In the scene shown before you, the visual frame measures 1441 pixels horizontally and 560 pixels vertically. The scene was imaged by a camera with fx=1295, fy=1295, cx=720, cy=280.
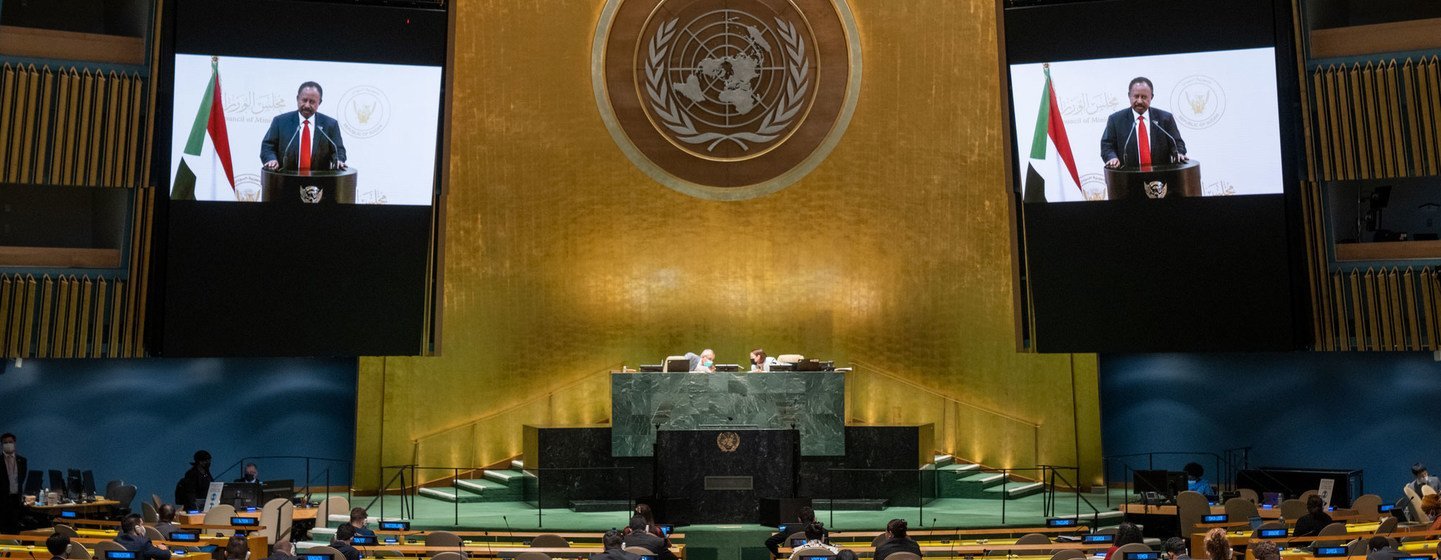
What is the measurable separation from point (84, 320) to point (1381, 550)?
45.6 feet

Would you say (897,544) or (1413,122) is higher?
(1413,122)

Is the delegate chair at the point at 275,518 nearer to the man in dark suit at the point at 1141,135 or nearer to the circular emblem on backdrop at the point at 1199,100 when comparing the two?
the man in dark suit at the point at 1141,135

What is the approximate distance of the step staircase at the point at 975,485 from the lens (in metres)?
16.8

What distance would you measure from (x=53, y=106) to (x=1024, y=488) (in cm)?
1303

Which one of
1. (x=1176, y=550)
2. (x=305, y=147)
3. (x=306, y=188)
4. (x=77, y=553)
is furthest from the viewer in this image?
(x=305, y=147)

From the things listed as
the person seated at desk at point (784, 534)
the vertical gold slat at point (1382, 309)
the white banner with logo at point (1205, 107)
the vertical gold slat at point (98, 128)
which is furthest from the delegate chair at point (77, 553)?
the vertical gold slat at point (1382, 309)

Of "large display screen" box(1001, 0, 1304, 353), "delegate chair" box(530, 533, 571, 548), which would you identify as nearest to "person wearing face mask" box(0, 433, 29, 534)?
"delegate chair" box(530, 533, 571, 548)

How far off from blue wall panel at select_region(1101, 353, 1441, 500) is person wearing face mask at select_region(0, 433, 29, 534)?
13552mm

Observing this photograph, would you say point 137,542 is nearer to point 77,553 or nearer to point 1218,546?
point 77,553

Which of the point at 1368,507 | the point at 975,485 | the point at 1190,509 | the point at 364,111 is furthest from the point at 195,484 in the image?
the point at 1368,507

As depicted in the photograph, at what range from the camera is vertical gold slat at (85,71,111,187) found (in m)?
15.6

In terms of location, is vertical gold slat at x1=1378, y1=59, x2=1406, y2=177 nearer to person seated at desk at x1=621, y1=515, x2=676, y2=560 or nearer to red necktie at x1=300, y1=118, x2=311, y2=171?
person seated at desk at x1=621, y1=515, x2=676, y2=560

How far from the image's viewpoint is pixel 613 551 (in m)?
9.25

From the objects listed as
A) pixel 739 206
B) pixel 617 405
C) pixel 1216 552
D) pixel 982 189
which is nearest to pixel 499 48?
pixel 739 206
